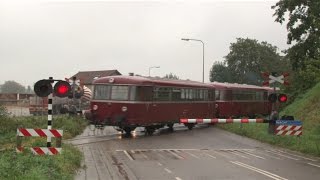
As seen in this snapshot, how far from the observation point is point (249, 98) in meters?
46.5

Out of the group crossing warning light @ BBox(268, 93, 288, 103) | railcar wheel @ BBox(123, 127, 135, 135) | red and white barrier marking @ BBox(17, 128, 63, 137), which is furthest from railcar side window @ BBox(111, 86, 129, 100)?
red and white barrier marking @ BBox(17, 128, 63, 137)

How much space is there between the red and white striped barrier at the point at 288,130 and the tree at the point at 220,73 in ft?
320

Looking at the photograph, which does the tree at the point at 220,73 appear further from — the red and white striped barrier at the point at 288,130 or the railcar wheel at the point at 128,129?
the red and white striped barrier at the point at 288,130

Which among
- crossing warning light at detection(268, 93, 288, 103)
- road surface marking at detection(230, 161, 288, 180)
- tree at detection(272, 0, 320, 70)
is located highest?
tree at detection(272, 0, 320, 70)

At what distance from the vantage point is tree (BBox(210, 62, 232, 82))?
123 m

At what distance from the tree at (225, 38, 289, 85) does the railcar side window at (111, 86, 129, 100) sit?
9034 centimetres

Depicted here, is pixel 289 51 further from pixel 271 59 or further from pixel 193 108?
pixel 271 59

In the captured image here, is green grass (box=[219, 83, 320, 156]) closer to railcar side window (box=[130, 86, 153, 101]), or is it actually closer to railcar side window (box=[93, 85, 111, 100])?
railcar side window (box=[130, 86, 153, 101])

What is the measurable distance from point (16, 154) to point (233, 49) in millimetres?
106314

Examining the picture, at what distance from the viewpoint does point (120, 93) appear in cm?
2877

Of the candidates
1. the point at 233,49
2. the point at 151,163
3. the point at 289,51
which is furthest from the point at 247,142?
the point at 233,49

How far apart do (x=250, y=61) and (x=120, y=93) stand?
303ft

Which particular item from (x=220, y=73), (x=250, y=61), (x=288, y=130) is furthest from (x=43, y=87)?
(x=220, y=73)

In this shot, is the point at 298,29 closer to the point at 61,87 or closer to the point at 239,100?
the point at 239,100
